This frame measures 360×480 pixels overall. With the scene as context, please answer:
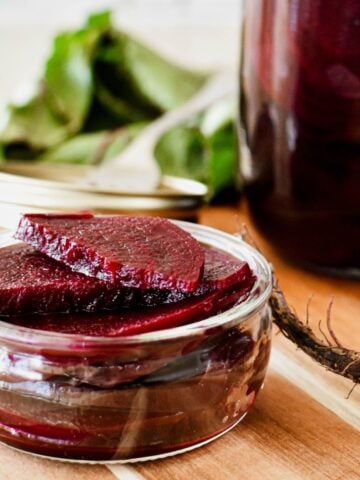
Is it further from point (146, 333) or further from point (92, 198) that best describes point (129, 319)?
point (92, 198)

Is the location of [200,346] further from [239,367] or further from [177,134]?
[177,134]

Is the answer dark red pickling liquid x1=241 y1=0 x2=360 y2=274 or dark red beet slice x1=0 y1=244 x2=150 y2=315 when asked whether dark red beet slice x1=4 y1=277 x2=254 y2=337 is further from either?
dark red pickling liquid x1=241 y1=0 x2=360 y2=274

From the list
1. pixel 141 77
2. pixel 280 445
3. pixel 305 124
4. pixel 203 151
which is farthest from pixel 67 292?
pixel 141 77

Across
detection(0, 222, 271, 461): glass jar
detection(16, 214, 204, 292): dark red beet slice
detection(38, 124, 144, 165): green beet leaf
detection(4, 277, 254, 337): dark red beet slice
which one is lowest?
detection(38, 124, 144, 165): green beet leaf

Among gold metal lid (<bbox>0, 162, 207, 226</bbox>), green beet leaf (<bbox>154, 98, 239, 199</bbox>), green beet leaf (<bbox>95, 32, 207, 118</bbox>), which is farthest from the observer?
green beet leaf (<bbox>95, 32, 207, 118</bbox>)

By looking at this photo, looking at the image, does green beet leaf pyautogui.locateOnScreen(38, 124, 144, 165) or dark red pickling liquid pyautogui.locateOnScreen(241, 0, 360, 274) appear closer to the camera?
dark red pickling liquid pyautogui.locateOnScreen(241, 0, 360, 274)

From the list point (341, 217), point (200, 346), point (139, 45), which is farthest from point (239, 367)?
point (139, 45)

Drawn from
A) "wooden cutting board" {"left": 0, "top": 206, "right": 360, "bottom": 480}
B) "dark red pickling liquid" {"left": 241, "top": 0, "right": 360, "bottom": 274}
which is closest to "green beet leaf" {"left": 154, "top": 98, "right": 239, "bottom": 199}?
"dark red pickling liquid" {"left": 241, "top": 0, "right": 360, "bottom": 274}
